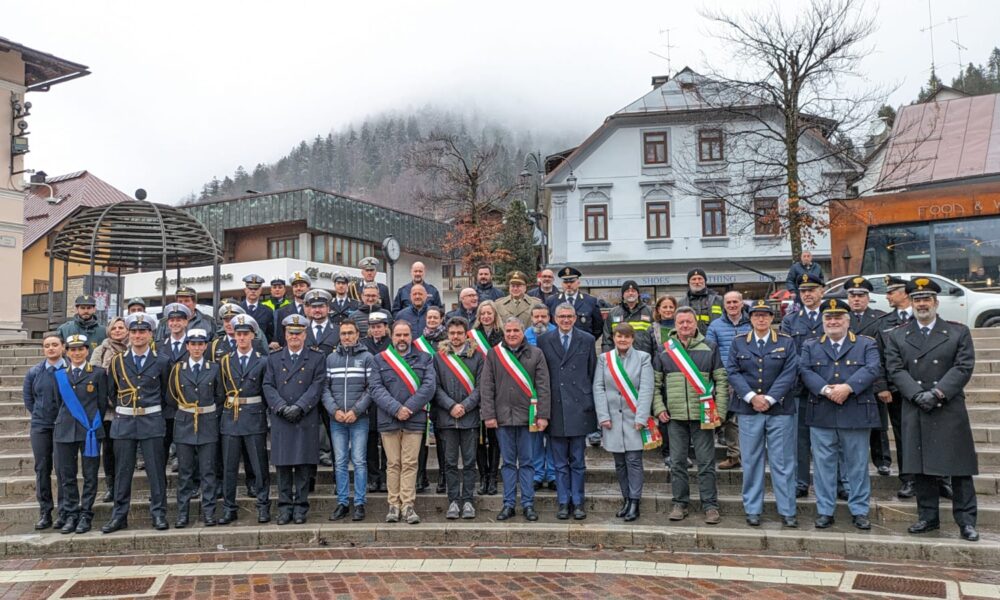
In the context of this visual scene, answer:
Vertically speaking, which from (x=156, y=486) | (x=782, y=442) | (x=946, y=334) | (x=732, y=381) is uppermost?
(x=946, y=334)

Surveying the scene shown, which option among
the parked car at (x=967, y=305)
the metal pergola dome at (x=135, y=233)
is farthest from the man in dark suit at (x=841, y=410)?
the metal pergola dome at (x=135, y=233)

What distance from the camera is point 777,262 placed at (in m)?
29.7

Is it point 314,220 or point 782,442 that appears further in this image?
point 314,220

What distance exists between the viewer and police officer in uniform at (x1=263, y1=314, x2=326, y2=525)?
22.7ft

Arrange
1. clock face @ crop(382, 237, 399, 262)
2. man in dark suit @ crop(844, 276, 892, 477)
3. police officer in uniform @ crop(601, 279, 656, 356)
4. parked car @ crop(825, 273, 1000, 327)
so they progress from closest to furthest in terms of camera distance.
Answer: man in dark suit @ crop(844, 276, 892, 477) < police officer in uniform @ crop(601, 279, 656, 356) < parked car @ crop(825, 273, 1000, 327) < clock face @ crop(382, 237, 399, 262)

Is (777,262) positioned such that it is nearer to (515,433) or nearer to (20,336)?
(515,433)

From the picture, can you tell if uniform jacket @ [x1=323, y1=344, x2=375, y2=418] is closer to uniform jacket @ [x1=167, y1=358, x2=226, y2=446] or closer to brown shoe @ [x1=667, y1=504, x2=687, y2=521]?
uniform jacket @ [x1=167, y1=358, x2=226, y2=446]

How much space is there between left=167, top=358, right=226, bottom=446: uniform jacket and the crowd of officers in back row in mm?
15

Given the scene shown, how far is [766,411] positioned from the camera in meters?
6.52

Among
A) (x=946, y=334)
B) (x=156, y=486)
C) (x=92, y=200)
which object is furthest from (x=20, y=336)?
(x=92, y=200)

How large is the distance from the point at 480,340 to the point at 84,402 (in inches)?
162

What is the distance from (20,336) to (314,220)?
2078 centimetres

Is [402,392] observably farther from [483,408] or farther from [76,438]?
[76,438]

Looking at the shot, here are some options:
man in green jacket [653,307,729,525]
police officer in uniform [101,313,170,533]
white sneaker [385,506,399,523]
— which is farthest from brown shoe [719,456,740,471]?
police officer in uniform [101,313,170,533]
